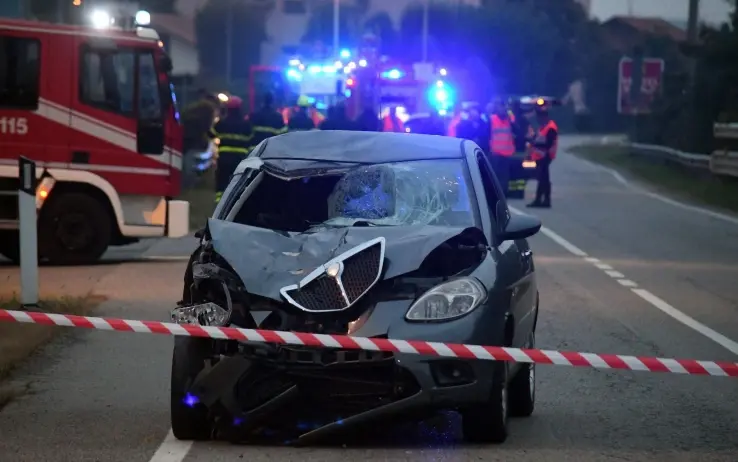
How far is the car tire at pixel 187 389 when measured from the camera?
6.65 m

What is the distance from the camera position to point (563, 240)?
19859 mm

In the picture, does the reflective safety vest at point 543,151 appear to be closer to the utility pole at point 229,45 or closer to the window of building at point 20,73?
the window of building at point 20,73

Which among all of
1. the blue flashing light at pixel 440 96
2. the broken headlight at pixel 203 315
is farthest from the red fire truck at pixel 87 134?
the blue flashing light at pixel 440 96

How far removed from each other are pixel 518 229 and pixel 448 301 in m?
1.00

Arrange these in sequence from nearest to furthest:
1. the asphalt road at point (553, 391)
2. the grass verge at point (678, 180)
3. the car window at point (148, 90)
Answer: the asphalt road at point (553, 391) < the car window at point (148, 90) < the grass verge at point (678, 180)

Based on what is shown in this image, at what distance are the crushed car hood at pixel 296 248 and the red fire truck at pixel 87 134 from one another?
8.50 m

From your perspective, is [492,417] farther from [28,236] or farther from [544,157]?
[544,157]

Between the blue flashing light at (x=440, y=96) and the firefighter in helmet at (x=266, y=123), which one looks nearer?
the firefighter in helmet at (x=266, y=123)

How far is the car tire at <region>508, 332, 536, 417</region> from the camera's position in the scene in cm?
773

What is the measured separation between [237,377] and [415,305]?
91 cm

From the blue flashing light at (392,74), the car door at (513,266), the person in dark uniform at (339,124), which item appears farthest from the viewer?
the blue flashing light at (392,74)

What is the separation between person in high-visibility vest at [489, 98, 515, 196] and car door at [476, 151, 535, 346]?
1900 centimetres

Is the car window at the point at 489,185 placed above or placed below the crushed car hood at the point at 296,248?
above

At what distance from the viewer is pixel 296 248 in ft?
22.8
